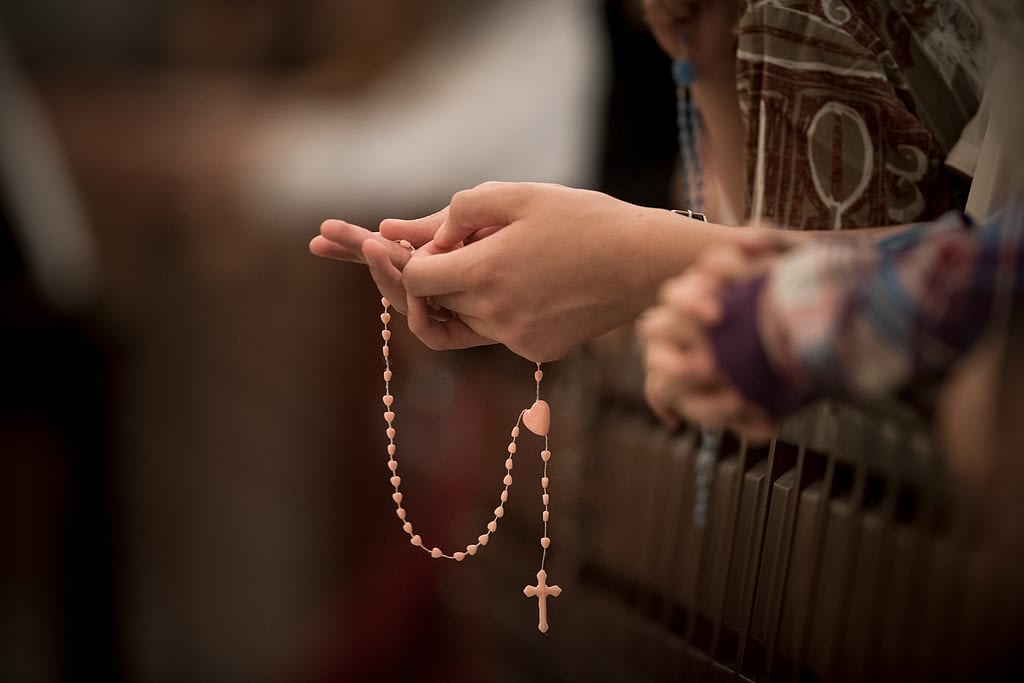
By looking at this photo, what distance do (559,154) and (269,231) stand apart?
2.08ft

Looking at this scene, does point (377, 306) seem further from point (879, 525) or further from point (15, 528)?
point (879, 525)

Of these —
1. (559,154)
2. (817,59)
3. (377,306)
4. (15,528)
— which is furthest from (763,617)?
(15,528)

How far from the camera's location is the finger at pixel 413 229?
1.95 feet

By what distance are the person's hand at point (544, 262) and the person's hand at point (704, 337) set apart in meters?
0.14

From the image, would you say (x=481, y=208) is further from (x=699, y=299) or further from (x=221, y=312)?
(x=221, y=312)

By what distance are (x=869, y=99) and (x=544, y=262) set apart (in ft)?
0.85

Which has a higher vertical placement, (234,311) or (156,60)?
(156,60)

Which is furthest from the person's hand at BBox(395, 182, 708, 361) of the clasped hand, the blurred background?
the blurred background

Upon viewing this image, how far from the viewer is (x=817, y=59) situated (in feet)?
1.99

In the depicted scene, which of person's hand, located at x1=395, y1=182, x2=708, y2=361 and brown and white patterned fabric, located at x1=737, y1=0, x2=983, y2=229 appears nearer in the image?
person's hand, located at x1=395, y1=182, x2=708, y2=361

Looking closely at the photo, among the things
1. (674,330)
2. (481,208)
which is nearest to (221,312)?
(481,208)

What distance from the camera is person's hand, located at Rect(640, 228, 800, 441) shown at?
0.33 metres

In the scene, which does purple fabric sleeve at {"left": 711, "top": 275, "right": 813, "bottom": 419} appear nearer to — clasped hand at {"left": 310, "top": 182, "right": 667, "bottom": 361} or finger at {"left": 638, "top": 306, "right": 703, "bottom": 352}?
finger at {"left": 638, "top": 306, "right": 703, "bottom": 352}

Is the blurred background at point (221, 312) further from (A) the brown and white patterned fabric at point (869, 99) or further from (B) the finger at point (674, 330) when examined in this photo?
(B) the finger at point (674, 330)
